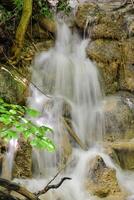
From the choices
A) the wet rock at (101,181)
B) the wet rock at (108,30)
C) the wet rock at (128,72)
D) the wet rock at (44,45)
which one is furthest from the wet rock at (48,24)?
the wet rock at (101,181)

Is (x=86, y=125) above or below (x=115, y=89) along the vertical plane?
below

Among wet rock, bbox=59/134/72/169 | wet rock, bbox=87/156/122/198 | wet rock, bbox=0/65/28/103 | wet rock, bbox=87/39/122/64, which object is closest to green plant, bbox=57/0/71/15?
wet rock, bbox=87/39/122/64

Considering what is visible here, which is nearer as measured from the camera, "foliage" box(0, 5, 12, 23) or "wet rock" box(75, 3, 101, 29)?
"foliage" box(0, 5, 12, 23)

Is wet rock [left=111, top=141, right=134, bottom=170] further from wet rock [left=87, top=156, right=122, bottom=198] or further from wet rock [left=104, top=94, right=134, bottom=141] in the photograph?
wet rock [left=87, top=156, right=122, bottom=198]

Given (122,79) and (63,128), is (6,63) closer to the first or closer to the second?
(63,128)

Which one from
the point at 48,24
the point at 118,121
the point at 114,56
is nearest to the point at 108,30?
the point at 114,56

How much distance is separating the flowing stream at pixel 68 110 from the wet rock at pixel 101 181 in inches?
4.7

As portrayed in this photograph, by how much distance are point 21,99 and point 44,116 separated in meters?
0.54

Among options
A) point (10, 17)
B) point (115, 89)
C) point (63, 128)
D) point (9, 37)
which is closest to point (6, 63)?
point (9, 37)

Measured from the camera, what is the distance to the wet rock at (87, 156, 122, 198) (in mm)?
5500

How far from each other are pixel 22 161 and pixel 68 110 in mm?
1959

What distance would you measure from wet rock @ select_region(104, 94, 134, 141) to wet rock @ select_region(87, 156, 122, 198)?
173 centimetres

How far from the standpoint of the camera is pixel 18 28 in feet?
24.0

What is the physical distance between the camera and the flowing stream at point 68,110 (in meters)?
5.90
